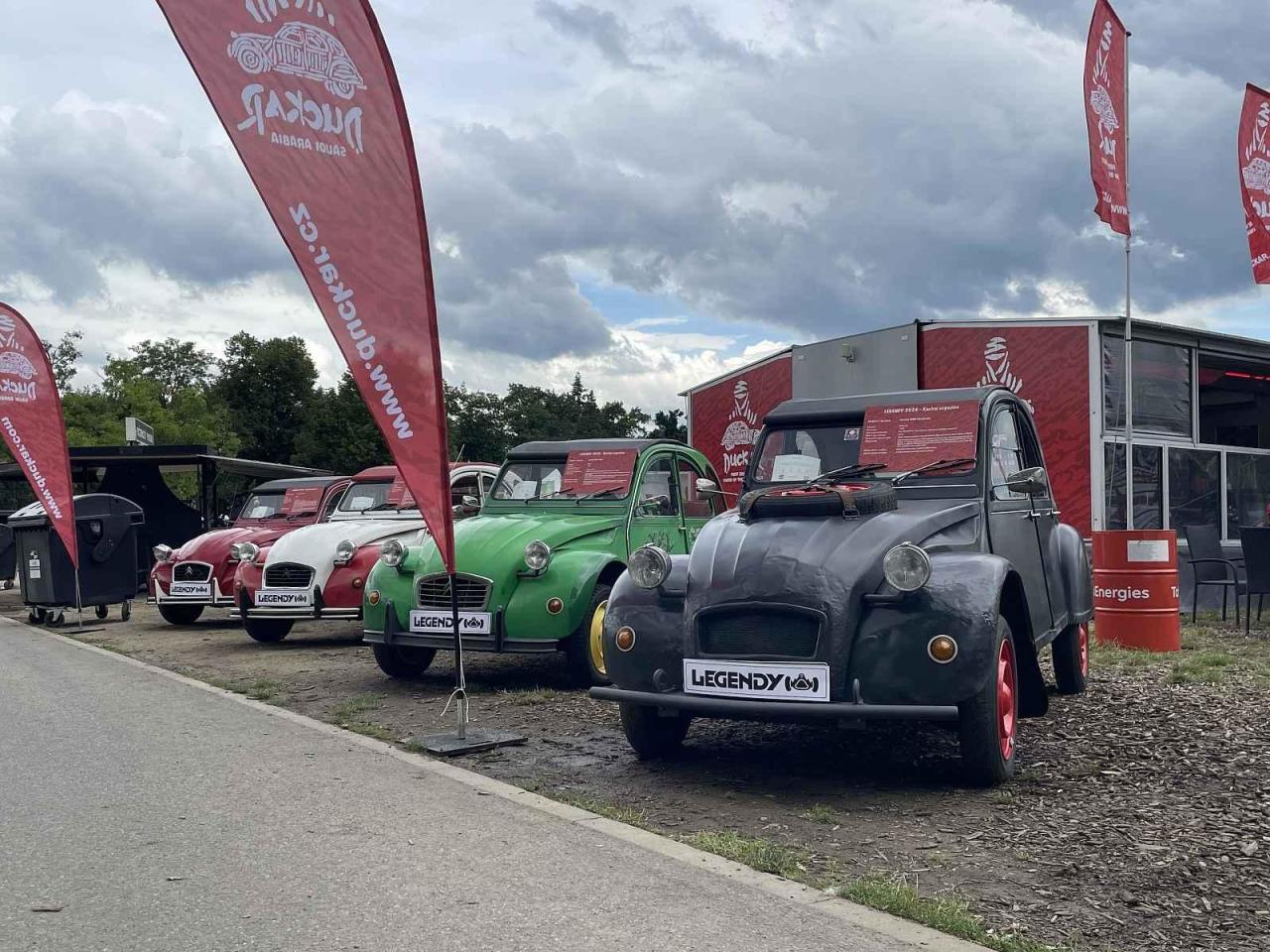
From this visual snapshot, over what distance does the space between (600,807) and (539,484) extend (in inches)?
206

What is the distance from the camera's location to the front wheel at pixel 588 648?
8422mm

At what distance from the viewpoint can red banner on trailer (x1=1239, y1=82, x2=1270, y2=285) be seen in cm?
→ 1440

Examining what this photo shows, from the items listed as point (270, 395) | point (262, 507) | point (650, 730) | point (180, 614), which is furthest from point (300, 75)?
point (270, 395)

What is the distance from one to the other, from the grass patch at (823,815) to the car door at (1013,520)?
5.89 feet

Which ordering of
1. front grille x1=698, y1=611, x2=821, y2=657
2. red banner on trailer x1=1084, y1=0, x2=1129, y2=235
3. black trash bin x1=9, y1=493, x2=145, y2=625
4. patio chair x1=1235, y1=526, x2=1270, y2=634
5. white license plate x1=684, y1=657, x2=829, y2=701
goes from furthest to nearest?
black trash bin x1=9, y1=493, x2=145, y2=625, red banner on trailer x1=1084, y1=0, x2=1129, y2=235, patio chair x1=1235, y1=526, x2=1270, y2=634, front grille x1=698, y1=611, x2=821, y2=657, white license plate x1=684, y1=657, x2=829, y2=701

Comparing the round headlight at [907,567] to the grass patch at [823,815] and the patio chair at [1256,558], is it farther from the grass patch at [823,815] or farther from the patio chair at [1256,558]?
the patio chair at [1256,558]

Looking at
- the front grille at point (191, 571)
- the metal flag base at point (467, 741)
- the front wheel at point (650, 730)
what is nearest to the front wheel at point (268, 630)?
the front grille at point (191, 571)

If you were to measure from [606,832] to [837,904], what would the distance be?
1183 mm

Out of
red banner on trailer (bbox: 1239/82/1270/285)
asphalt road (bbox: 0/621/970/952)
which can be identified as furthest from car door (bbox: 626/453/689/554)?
red banner on trailer (bbox: 1239/82/1270/285)

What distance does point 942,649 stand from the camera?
16.9ft

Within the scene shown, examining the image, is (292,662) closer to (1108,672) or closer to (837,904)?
(1108,672)

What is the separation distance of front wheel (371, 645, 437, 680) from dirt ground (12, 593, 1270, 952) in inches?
6.7

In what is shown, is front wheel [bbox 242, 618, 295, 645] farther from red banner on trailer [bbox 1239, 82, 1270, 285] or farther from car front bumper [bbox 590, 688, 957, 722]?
red banner on trailer [bbox 1239, 82, 1270, 285]

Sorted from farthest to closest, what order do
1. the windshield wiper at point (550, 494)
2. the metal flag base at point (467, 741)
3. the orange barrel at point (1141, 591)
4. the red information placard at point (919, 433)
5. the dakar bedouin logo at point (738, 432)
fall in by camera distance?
1. the dakar bedouin logo at point (738, 432)
2. the orange barrel at point (1141, 591)
3. the windshield wiper at point (550, 494)
4. the red information placard at point (919, 433)
5. the metal flag base at point (467, 741)
